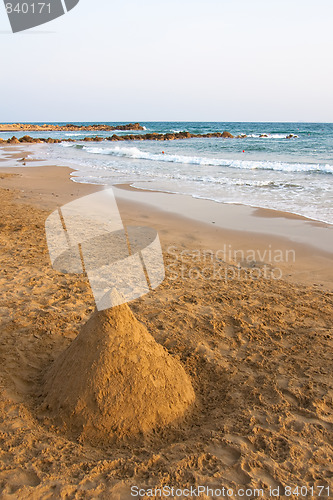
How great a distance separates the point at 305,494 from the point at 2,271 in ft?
14.7

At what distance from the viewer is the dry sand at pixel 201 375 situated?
83.9 inches

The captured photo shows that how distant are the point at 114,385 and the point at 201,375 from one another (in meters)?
0.98

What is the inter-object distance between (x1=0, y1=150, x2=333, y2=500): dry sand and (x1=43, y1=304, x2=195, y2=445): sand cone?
10 cm

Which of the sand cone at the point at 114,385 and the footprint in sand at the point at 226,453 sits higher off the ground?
the sand cone at the point at 114,385

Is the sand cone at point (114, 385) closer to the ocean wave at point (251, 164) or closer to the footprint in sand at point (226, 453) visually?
the footprint in sand at point (226, 453)

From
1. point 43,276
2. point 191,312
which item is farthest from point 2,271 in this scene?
point 191,312

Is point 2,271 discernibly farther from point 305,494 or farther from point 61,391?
point 305,494

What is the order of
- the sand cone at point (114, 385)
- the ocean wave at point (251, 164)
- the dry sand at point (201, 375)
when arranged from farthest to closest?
the ocean wave at point (251, 164) < the sand cone at point (114, 385) < the dry sand at point (201, 375)

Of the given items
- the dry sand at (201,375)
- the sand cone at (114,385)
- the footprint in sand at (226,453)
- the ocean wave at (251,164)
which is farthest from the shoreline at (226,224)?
the ocean wave at (251,164)

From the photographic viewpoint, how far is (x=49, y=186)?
12227 mm

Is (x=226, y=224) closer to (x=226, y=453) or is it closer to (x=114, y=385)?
(x=114, y=385)

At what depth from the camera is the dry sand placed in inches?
83.9

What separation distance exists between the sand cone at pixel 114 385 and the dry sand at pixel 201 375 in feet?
0.32

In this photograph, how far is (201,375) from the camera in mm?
3215
